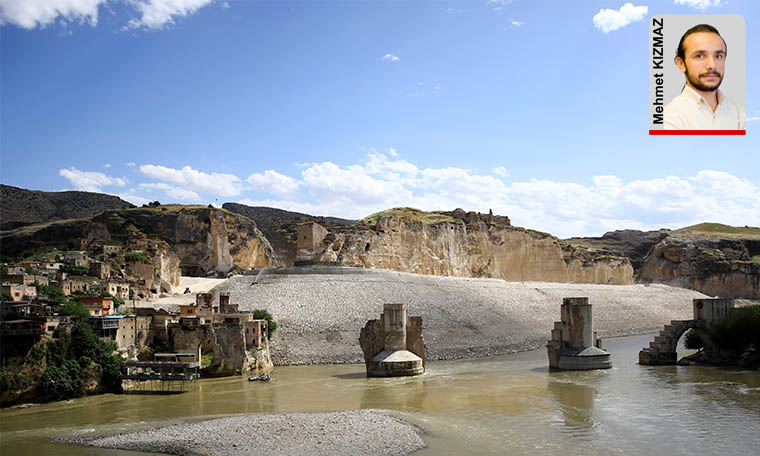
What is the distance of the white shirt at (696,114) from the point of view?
22.8 m

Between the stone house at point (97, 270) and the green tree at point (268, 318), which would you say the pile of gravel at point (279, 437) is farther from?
the stone house at point (97, 270)

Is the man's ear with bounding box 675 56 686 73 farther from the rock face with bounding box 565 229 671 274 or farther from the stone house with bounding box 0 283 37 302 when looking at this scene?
the rock face with bounding box 565 229 671 274

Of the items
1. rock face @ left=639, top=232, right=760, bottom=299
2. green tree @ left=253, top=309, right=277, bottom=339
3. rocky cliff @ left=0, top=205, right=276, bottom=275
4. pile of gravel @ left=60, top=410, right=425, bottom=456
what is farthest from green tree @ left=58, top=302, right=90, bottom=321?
rock face @ left=639, top=232, right=760, bottom=299

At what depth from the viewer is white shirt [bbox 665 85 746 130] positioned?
74.7 ft

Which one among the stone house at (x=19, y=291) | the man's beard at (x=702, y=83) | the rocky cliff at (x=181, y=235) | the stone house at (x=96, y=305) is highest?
the man's beard at (x=702, y=83)

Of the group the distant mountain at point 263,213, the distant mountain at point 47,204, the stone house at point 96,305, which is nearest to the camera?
the stone house at point 96,305

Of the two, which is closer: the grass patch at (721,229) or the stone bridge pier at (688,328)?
the stone bridge pier at (688,328)

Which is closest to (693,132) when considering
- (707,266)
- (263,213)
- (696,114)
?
(696,114)

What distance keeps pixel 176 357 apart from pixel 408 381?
13.1 metres

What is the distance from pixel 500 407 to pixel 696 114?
45.3 ft

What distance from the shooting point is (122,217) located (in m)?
78.9

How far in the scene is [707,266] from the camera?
106m

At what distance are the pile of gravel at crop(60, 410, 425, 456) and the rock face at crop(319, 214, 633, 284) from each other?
4786 cm

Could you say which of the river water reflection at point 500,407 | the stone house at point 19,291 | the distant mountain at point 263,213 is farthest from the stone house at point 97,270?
the distant mountain at point 263,213
